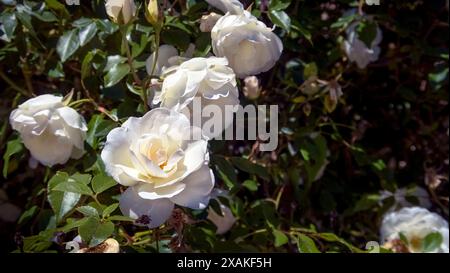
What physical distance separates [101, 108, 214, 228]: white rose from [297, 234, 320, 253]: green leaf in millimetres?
279

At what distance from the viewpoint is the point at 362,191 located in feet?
5.43

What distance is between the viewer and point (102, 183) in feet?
3.25

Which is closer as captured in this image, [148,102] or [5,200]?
[148,102]

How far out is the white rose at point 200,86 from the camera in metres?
0.97

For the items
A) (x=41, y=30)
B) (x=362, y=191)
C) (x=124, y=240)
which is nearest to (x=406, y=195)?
(x=362, y=191)

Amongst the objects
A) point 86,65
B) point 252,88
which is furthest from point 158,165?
point 252,88

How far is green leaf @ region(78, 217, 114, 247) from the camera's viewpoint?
916 millimetres

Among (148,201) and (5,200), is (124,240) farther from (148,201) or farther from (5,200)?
(5,200)

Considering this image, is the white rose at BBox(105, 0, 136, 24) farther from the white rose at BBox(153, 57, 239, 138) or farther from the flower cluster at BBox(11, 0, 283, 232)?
the white rose at BBox(153, 57, 239, 138)

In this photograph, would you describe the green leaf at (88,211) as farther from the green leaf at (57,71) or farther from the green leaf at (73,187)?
the green leaf at (57,71)

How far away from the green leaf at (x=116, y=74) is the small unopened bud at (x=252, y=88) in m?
0.28

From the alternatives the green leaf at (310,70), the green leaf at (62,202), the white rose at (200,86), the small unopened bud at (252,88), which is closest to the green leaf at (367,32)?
the green leaf at (310,70)

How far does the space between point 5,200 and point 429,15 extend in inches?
42.0

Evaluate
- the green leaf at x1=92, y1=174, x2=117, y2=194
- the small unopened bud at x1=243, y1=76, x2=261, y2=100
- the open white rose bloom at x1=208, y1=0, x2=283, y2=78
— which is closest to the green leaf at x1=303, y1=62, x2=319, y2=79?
the small unopened bud at x1=243, y1=76, x2=261, y2=100
